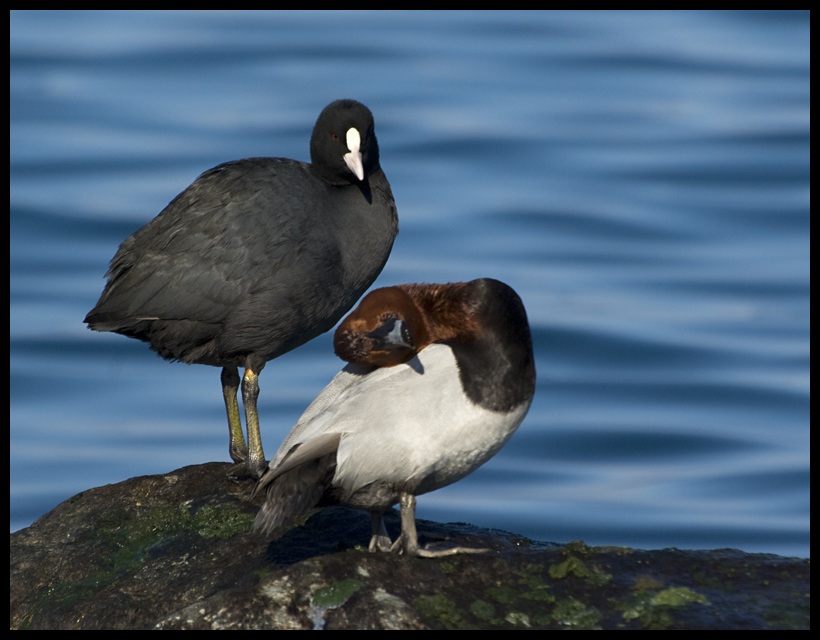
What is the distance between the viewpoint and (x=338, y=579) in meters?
5.74

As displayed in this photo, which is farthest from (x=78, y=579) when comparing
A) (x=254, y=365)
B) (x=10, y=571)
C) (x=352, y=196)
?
(x=352, y=196)

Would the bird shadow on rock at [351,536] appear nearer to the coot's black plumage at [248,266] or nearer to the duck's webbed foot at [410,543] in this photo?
the duck's webbed foot at [410,543]

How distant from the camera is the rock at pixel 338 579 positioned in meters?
5.56

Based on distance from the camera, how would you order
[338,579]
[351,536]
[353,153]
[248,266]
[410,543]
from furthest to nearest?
[353,153] → [248,266] → [351,536] → [410,543] → [338,579]

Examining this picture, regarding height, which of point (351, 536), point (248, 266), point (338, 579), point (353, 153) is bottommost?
point (338, 579)

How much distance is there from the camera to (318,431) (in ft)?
19.9

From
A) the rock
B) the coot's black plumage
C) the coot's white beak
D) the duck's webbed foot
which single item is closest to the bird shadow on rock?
the rock

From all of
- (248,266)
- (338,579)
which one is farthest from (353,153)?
(338,579)

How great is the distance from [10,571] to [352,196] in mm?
2909

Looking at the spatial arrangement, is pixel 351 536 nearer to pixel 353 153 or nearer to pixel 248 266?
pixel 248 266

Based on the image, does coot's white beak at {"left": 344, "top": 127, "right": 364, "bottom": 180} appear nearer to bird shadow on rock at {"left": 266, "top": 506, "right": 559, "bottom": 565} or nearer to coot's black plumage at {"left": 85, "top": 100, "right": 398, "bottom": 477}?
coot's black plumage at {"left": 85, "top": 100, "right": 398, "bottom": 477}

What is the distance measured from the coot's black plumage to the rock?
3.49 ft

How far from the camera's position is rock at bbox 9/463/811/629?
5.56m

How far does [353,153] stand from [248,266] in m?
0.96
